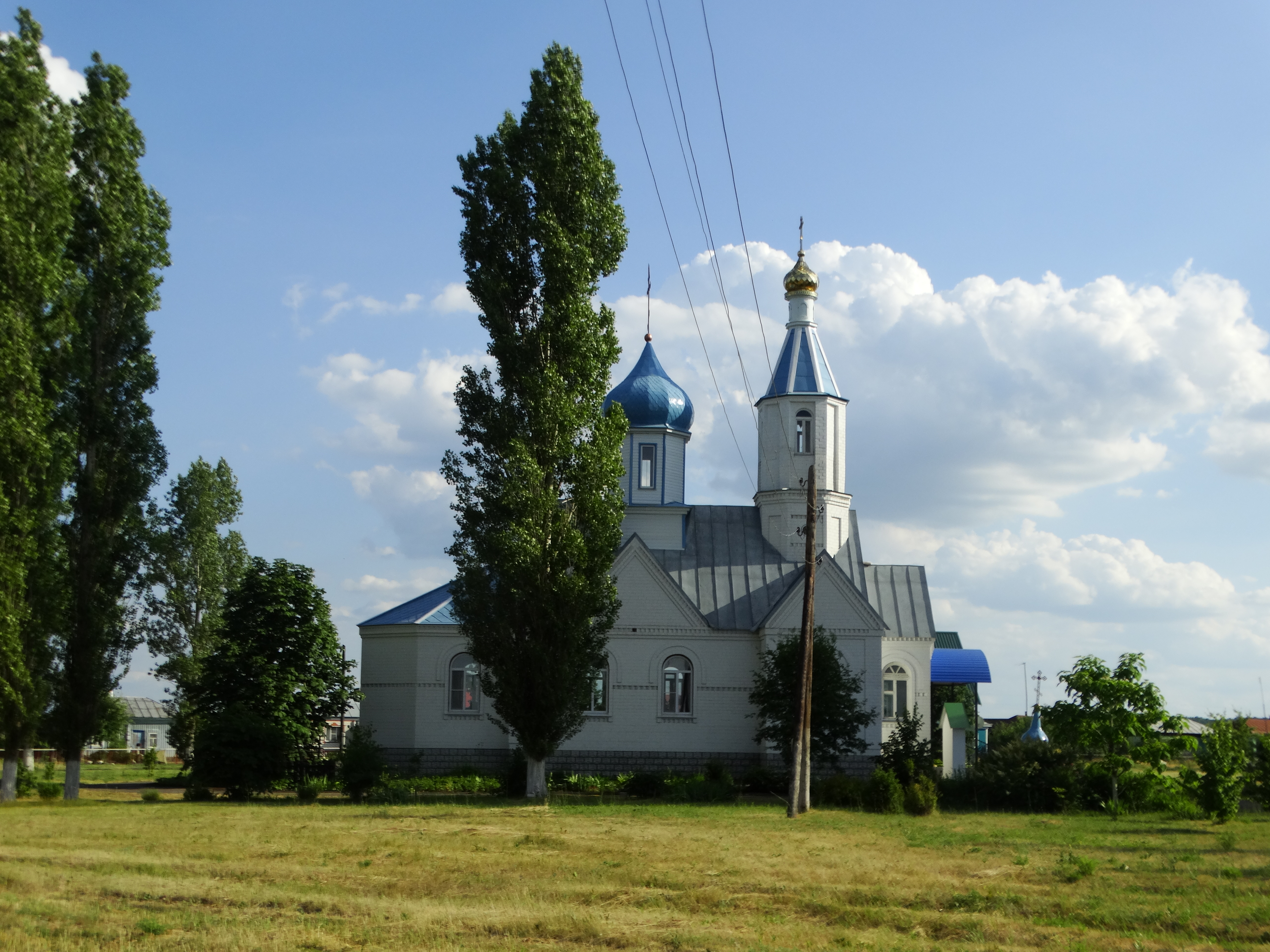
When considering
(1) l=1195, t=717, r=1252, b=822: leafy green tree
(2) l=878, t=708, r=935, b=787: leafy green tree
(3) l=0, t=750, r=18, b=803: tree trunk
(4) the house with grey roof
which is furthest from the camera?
(4) the house with grey roof

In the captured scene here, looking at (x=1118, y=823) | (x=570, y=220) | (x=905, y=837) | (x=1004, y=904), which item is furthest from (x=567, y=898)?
(x=570, y=220)

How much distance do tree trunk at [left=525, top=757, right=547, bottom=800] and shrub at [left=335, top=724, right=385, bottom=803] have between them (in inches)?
129

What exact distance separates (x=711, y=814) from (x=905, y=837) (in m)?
4.87

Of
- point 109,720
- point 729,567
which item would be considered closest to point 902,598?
point 729,567

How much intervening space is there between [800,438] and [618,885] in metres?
21.6

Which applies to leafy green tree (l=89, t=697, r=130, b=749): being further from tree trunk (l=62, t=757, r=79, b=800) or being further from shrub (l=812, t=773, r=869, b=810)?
shrub (l=812, t=773, r=869, b=810)

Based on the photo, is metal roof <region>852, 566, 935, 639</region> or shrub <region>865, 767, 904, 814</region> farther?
metal roof <region>852, 566, 935, 639</region>

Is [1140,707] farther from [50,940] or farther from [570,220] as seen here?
[50,940]

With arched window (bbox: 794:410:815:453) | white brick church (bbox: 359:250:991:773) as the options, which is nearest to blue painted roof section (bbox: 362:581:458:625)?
white brick church (bbox: 359:250:991:773)

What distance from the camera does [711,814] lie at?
22.0 meters

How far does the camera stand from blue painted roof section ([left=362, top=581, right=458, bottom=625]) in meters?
30.4

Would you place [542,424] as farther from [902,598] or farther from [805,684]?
[902,598]

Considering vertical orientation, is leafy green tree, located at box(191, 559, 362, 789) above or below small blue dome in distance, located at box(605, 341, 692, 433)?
below

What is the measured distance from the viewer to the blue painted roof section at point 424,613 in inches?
1198
